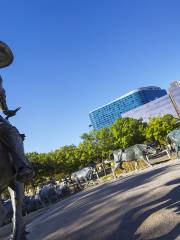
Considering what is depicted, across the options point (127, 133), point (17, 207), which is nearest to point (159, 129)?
point (127, 133)

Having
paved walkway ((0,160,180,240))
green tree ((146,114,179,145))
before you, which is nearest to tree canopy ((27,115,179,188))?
green tree ((146,114,179,145))

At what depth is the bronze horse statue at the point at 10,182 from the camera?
4609mm

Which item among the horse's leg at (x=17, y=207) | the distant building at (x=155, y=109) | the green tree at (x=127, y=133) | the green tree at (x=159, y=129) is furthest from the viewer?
the distant building at (x=155, y=109)

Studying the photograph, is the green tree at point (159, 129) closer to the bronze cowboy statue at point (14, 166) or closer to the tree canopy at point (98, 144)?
the tree canopy at point (98, 144)

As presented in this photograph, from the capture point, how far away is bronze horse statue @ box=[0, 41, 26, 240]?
4.61 m

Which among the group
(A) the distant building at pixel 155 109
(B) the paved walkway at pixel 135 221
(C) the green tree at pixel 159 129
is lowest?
(B) the paved walkway at pixel 135 221

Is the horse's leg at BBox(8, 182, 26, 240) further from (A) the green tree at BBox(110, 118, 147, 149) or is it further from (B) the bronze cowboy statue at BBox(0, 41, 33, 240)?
(A) the green tree at BBox(110, 118, 147, 149)

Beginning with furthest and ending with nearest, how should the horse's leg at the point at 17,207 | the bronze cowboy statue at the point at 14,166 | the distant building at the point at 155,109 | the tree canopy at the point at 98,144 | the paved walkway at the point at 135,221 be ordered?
the distant building at the point at 155,109 → the tree canopy at the point at 98,144 → the horse's leg at the point at 17,207 → the bronze cowboy statue at the point at 14,166 → the paved walkway at the point at 135,221

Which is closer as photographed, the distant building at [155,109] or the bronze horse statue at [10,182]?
the bronze horse statue at [10,182]

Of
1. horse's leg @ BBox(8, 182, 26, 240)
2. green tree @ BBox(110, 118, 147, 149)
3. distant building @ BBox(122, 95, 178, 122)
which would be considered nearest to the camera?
horse's leg @ BBox(8, 182, 26, 240)

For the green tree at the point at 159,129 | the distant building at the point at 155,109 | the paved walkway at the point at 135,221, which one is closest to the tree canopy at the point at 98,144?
the green tree at the point at 159,129

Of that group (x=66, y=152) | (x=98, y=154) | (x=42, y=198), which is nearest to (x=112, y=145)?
(x=98, y=154)

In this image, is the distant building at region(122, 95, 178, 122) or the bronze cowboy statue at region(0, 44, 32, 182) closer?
the bronze cowboy statue at region(0, 44, 32, 182)

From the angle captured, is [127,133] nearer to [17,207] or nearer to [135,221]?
[17,207]
